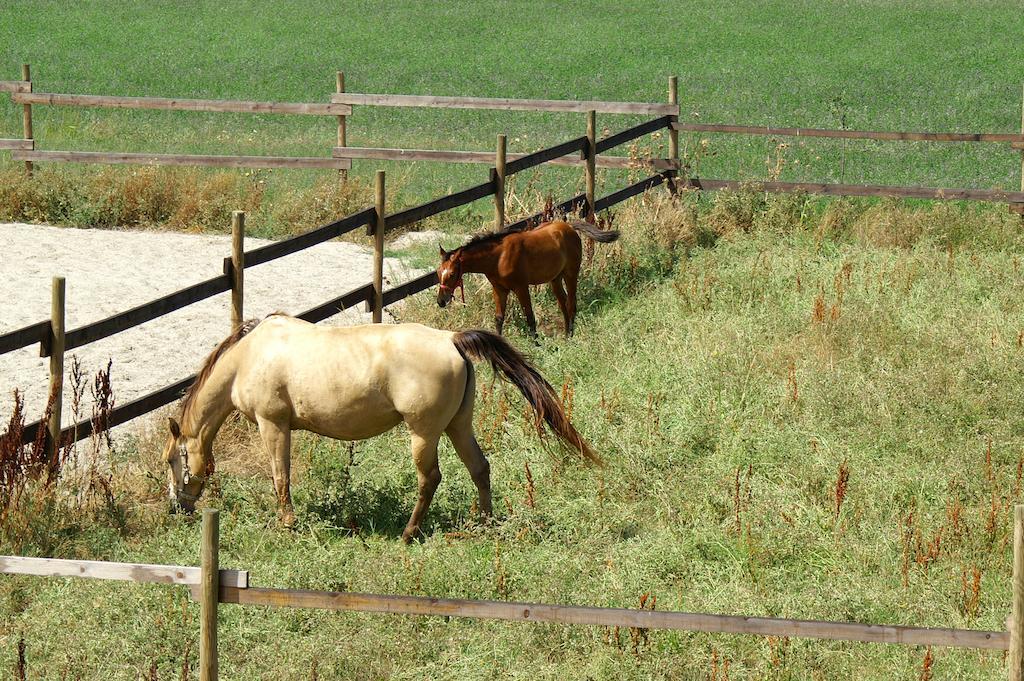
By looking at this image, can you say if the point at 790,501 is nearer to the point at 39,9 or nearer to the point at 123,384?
the point at 123,384

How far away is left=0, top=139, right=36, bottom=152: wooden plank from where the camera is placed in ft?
49.8

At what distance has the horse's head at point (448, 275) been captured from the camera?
30.5 feet

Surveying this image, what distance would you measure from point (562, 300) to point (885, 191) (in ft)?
15.7

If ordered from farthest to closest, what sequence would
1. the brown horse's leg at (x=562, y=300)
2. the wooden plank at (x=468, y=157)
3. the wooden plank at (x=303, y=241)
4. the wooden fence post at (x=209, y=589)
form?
the wooden plank at (x=468, y=157) < the brown horse's leg at (x=562, y=300) < the wooden plank at (x=303, y=241) < the wooden fence post at (x=209, y=589)

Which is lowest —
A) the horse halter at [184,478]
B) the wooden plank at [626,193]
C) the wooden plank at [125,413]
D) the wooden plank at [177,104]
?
the horse halter at [184,478]

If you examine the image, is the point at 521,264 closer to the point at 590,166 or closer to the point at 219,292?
the point at 590,166

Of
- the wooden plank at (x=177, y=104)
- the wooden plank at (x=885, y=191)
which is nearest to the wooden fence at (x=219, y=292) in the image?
the wooden plank at (x=885, y=191)

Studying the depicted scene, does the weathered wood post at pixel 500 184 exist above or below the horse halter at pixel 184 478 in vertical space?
above

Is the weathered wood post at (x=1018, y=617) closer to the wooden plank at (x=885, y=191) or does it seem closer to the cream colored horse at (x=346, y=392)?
the cream colored horse at (x=346, y=392)

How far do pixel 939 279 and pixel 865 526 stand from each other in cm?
487

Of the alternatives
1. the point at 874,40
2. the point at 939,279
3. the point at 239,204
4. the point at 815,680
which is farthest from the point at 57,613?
the point at 874,40

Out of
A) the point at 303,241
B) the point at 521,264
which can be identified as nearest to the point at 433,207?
the point at 521,264

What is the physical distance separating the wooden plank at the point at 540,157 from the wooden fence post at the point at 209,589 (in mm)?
6989

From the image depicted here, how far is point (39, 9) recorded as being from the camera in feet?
124
